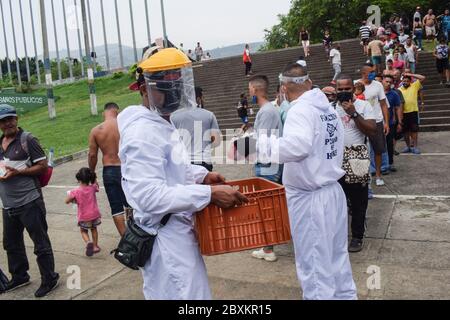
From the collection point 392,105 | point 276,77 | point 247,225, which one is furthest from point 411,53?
point 247,225

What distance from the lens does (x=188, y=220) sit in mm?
2629

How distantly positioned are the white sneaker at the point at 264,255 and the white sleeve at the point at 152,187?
275cm

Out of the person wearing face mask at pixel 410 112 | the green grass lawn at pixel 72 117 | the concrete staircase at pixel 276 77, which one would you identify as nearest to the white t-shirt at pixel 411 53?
the concrete staircase at pixel 276 77

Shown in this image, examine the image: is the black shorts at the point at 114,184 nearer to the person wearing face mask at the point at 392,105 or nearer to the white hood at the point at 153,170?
→ the white hood at the point at 153,170

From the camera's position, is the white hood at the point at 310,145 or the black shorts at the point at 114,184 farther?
the black shorts at the point at 114,184

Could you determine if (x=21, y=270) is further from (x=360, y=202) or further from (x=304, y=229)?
(x=360, y=202)

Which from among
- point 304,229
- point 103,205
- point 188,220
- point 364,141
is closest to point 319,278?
point 304,229

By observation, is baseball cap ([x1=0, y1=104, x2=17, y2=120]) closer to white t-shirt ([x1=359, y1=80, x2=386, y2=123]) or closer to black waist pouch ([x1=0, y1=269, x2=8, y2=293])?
black waist pouch ([x1=0, y1=269, x2=8, y2=293])

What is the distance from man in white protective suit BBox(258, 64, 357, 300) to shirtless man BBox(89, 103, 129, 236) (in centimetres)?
273

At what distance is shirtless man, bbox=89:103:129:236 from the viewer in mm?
5609

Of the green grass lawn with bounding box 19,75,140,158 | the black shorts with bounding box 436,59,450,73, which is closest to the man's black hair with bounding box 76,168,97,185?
the green grass lawn with bounding box 19,75,140,158

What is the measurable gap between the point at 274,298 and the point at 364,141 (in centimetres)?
250

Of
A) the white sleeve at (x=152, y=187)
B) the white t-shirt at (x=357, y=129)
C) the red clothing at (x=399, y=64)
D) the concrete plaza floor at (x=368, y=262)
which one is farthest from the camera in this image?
the red clothing at (x=399, y=64)

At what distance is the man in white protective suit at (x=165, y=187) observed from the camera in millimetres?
2350
